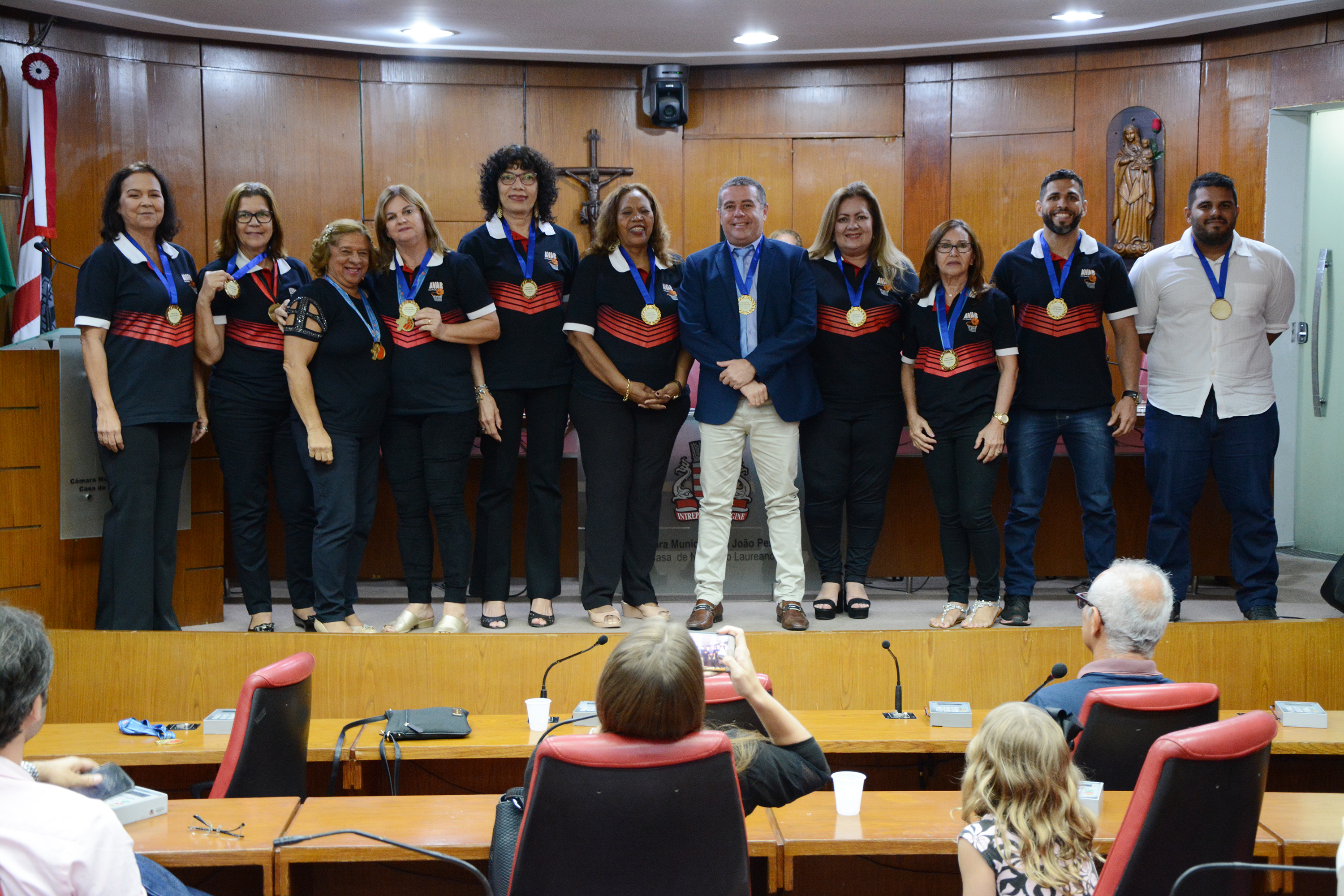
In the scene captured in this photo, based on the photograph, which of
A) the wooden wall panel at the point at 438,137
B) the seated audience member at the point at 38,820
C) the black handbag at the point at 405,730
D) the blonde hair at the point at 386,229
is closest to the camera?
the seated audience member at the point at 38,820

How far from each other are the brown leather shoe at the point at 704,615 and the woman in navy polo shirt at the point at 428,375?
813mm

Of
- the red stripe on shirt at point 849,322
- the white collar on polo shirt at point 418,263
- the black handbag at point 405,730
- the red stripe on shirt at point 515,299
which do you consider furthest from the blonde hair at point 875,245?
the black handbag at point 405,730

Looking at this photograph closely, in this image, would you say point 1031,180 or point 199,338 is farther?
point 1031,180

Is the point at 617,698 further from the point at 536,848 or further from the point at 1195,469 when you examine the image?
the point at 1195,469

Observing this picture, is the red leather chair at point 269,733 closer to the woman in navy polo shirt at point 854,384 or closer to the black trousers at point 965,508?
the woman in navy polo shirt at point 854,384

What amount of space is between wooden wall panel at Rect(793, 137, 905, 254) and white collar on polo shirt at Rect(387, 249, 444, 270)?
12.7 feet

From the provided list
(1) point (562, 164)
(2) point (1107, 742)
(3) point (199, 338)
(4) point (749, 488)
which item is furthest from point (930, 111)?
(2) point (1107, 742)

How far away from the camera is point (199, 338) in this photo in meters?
4.14

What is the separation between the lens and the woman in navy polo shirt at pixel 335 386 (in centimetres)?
398

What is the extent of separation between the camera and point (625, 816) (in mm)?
1724

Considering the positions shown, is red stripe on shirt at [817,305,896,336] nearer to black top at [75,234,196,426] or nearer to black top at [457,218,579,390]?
black top at [457,218,579,390]

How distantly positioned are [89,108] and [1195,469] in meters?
5.90

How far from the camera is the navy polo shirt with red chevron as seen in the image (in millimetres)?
4223

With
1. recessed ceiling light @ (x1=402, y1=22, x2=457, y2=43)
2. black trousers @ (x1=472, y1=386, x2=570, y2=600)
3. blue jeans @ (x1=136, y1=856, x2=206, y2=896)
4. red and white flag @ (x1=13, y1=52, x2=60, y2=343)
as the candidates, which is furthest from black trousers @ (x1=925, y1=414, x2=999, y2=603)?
red and white flag @ (x1=13, y1=52, x2=60, y2=343)
